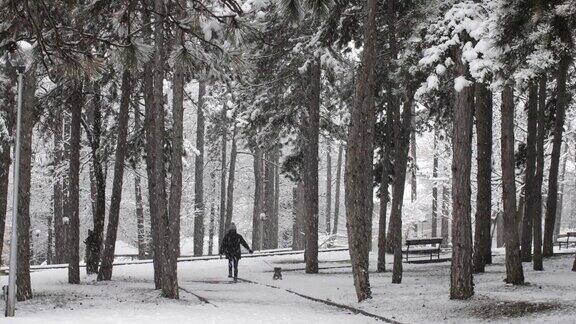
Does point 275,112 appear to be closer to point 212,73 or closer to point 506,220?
point 212,73

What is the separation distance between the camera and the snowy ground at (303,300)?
11.5m

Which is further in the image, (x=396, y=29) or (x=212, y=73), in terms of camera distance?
(x=212, y=73)

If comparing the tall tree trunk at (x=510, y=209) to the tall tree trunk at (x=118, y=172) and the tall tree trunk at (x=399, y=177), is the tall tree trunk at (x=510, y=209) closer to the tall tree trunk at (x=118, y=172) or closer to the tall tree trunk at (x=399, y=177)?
the tall tree trunk at (x=399, y=177)

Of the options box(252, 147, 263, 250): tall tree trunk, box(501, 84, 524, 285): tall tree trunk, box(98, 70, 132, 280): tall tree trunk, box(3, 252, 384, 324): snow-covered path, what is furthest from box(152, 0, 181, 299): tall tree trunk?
box(252, 147, 263, 250): tall tree trunk

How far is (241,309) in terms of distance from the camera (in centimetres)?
1295

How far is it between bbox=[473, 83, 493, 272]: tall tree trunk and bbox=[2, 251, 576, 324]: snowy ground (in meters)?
0.75

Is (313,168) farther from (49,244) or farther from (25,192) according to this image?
(49,244)

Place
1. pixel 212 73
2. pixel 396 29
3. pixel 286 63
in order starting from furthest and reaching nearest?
pixel 286 63 → pixel 212 73 → pixel 396 29

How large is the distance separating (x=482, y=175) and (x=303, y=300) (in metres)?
6.74

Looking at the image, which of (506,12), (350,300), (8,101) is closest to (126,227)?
(8,101)

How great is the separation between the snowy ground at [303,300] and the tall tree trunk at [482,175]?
75 cm

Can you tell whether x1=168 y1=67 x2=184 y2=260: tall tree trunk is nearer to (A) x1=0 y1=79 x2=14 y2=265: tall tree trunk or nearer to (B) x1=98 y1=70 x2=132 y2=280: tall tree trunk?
(B) x1=98 y1=70 x2=132 y2=280: tall tree trunk

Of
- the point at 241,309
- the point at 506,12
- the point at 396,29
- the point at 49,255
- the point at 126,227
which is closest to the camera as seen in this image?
the point at 506,12

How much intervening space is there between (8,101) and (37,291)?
4.97 meters
